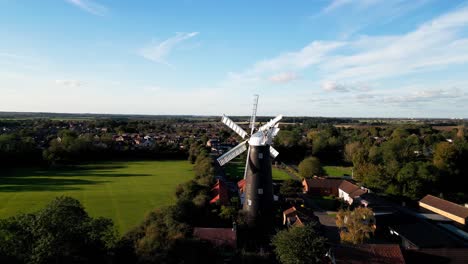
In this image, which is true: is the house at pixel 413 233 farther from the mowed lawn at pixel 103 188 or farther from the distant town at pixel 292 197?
the mowed lawn at pixel 103 188

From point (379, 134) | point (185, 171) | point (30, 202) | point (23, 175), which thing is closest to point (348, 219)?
point (30, 202)

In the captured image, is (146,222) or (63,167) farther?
(63,167)

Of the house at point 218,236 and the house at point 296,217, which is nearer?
the house at point 218,236

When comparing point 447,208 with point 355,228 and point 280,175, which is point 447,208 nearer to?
point 355,228

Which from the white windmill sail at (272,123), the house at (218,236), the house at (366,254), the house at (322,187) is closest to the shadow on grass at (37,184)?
the house at (218,236)

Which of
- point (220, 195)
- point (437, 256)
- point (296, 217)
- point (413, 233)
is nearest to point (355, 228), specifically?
point (437, 256)

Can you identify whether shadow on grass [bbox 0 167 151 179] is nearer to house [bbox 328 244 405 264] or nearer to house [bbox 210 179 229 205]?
house [bbox 210 179 229 205]

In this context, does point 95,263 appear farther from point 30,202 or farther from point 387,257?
point 30,202

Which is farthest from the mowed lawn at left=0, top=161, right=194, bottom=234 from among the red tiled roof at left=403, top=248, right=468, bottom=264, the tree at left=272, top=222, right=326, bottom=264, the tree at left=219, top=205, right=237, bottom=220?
the red tiled roof at left=403, top=248, right=468, bottom=264
